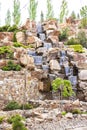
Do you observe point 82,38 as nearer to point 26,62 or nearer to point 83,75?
point 83,75

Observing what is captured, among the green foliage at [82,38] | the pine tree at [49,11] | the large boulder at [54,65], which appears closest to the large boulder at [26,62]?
the large boulder at [54,65]

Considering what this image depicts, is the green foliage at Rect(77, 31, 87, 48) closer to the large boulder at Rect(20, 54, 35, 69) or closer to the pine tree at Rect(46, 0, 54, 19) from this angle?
the large boulder at Rect(20, 54, 35, 69)

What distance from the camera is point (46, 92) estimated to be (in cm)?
3272

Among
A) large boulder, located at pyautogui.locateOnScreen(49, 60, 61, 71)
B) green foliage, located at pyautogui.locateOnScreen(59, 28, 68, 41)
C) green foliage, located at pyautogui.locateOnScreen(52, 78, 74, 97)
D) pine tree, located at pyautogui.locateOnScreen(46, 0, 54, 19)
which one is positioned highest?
pine tree, located at pyautogui.locateOnScreen(46, 0, 54, 19)

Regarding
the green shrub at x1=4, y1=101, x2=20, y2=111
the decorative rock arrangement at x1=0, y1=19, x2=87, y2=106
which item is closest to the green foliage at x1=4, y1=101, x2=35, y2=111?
the green shrub at x1=4, y1=101, x2=20, y2=111

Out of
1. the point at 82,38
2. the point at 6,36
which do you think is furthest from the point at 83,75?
the point at 82,38

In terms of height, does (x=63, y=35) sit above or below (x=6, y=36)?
below

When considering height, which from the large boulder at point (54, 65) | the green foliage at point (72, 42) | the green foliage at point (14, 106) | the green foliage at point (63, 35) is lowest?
the green foliage at point (14, 106)

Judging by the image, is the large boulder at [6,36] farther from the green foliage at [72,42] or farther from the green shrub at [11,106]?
the green shrub at [11,106]

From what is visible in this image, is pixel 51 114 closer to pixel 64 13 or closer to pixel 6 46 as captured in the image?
pixel 6 46

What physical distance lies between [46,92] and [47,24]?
1685 cm

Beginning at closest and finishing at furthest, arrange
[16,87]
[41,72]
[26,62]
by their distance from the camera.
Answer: [16,87] < [26,62] < [41,72]

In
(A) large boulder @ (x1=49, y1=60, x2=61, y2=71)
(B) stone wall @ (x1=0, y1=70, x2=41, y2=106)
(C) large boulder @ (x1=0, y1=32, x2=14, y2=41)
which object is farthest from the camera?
(C) large boulder @ (x1=0, y1=32, x2=14, y2=41)

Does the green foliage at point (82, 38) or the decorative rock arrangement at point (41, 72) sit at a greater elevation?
the green foliage at point (82, 38)
